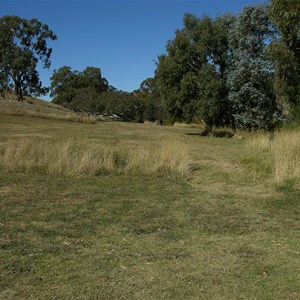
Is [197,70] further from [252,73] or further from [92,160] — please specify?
[92,160]

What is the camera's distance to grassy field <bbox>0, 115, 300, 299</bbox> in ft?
13.1

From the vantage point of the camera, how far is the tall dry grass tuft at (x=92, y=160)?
10258 millimetres

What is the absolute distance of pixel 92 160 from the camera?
1047 centimetres

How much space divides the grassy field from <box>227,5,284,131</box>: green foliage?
15.9 meters

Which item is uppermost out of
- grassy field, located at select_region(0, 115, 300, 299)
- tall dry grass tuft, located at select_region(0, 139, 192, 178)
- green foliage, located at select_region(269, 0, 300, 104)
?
green foliage, located at select_region(269, 0, 300, 104)

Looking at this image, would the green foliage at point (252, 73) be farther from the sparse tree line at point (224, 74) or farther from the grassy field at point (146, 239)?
the grassy field at point (146, 239)

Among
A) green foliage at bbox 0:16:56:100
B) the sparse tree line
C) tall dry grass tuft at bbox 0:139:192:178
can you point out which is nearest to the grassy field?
tall dry grass tuft at bbox 0:139:192:178

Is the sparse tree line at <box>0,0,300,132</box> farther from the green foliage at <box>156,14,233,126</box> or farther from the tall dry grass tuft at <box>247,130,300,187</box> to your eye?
the tall dry grass tuft at <box>247,130,300,187</box>

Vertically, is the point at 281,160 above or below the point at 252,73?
below

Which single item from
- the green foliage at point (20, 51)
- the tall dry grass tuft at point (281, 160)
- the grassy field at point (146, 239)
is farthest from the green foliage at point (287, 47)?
the green foliage at point (20, 51)

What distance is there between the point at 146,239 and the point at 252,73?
20313 millimetres

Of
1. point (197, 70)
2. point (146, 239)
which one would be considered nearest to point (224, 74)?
point (197, 70)

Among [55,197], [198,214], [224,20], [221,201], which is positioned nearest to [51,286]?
[198,214]

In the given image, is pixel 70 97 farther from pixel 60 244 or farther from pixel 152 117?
pixel 60 244
